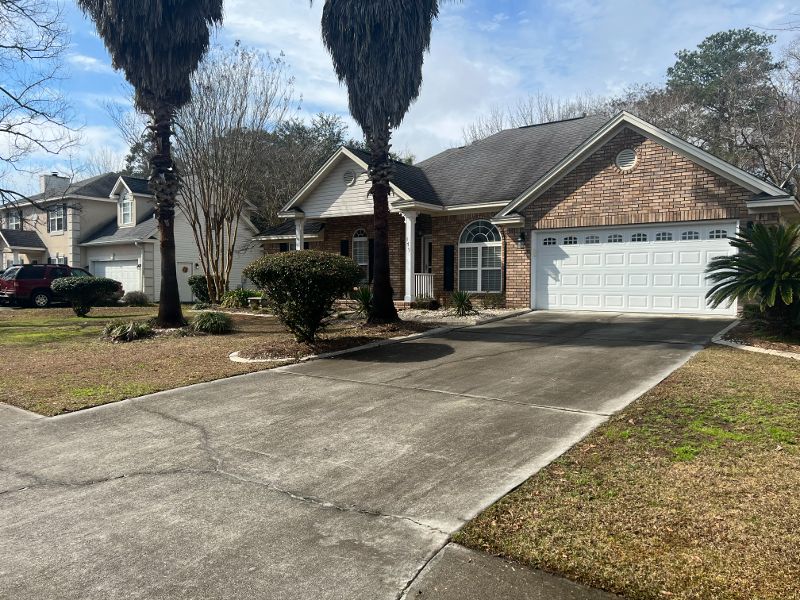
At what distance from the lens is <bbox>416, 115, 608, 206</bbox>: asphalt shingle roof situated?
18.9 metres

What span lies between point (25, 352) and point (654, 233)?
15289 millimetres

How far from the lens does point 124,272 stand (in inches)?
1166

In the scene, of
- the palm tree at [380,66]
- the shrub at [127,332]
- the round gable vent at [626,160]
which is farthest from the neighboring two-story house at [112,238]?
the round gable vent at [626,160]

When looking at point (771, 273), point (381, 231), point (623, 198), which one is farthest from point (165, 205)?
point (771, 273)

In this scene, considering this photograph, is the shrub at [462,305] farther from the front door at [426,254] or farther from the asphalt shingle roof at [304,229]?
the asphalt shingle roof at [304,229]

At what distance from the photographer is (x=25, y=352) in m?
11.8

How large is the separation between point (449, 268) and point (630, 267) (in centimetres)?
632

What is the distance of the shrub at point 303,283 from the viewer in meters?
10.0

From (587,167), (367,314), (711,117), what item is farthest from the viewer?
(711,117)

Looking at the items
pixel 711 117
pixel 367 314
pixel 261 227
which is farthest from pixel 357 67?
pixel 711 117

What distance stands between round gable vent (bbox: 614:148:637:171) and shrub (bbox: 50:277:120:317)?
17.0 m

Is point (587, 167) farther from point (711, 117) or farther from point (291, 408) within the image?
point (711, 117)

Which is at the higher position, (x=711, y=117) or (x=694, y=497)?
(x=711, y=117)

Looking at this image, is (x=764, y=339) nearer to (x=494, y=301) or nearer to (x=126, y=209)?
(x=494, y=301)
